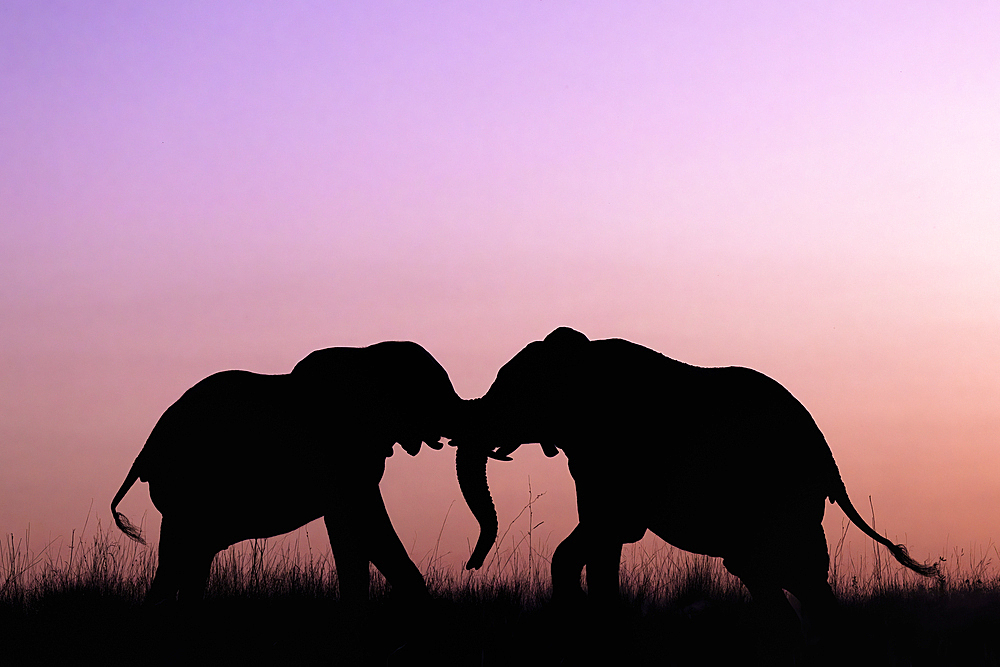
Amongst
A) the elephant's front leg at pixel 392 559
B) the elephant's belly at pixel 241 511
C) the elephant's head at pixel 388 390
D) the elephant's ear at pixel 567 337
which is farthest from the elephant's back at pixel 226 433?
the elephant's ear at pixel 567 337

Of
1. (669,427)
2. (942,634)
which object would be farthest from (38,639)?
(942,634)

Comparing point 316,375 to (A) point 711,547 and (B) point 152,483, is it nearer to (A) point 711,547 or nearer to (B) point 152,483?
(B) point 152,483

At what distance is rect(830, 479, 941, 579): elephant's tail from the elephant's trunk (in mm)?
2984

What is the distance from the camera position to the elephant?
38.7ft

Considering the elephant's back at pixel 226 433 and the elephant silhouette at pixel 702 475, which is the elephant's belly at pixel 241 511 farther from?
the elephant silhouette at pixel 702 475

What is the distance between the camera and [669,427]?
1110 centimetres

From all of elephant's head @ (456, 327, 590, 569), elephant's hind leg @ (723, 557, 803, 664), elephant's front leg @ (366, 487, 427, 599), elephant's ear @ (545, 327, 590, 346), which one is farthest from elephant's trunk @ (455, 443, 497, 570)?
elephant's hind leg @ (723, 557, 803, 664)

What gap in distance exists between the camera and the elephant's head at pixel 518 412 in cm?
1145

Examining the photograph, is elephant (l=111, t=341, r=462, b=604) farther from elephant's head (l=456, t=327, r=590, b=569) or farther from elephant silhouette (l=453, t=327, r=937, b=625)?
elephant silhouette (l=453, t=327, r=937, b=625)

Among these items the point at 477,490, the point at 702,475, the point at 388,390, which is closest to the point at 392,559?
the point at 477,490

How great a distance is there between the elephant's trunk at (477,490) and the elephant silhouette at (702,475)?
3.49 feet

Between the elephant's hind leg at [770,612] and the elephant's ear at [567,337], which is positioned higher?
the elephant's ear at [567,337]

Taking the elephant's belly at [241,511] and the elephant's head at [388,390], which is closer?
the elephant's belly at [241,511]

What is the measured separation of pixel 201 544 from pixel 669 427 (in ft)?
13.8
